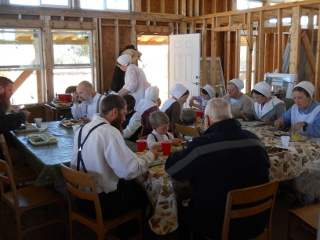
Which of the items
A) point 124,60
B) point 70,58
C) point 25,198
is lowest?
point 25,198

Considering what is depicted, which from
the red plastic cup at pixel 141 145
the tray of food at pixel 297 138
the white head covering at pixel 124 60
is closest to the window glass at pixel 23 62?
the white head covering at pixel 124 60

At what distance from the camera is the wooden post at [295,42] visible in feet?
21.8

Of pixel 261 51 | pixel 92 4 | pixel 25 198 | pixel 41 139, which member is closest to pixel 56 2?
pixel 92 4

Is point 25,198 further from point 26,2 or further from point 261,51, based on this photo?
point 261,51

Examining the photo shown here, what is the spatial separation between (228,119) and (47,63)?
6.39 meters

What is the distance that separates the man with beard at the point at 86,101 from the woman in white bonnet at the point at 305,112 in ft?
8.07

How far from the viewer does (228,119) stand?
2.32 metres

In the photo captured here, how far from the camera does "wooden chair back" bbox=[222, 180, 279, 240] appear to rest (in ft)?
7.11

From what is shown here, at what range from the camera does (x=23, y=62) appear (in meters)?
7.70

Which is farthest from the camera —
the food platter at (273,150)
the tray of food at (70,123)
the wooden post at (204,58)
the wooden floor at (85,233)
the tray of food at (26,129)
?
the wooden post at (204,58)

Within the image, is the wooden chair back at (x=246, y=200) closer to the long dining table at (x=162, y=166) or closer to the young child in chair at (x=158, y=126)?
the long dining table at (x=162, y=166)

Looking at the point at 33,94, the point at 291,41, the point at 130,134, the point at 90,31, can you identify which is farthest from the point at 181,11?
the point at 130,134

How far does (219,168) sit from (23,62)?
667 cm

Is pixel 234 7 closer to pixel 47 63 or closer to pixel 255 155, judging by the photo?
pixel 47 63
